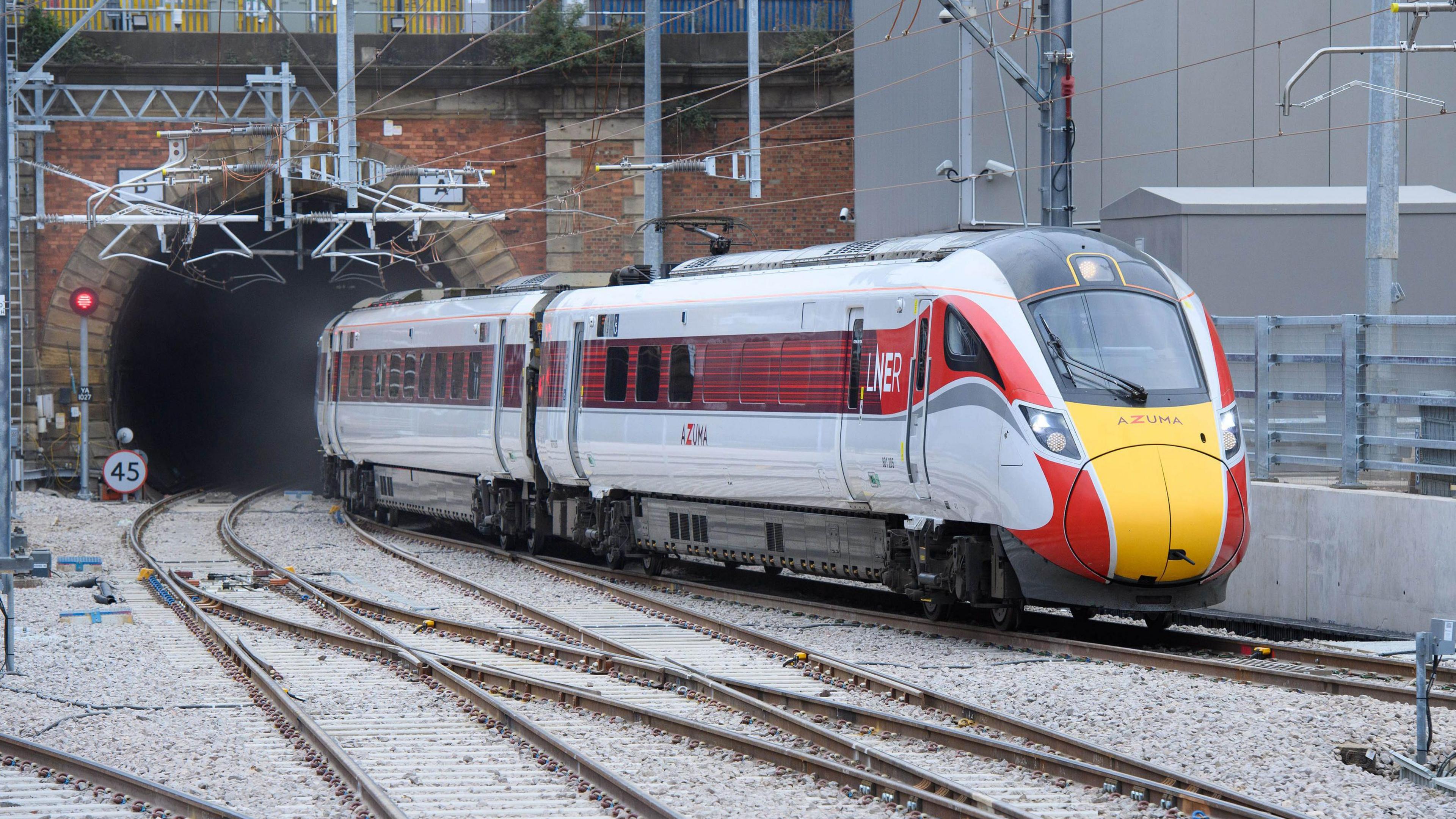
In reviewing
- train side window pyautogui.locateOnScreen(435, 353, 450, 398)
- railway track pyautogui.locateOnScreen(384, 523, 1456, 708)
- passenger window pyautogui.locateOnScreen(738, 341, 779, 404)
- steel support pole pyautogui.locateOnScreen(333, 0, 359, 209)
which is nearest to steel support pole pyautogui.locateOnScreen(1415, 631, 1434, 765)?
railway track pyautogui.locateOnScreen(384, 523, 1456, 708)

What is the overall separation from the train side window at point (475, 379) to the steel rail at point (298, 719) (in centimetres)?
461

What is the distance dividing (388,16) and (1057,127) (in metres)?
18.9

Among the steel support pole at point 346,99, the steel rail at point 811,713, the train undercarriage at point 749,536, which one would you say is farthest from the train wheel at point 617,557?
the steel support pole at point 346,99

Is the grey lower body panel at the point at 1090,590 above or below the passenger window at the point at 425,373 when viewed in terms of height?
below

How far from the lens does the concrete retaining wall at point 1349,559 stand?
41.0 ft

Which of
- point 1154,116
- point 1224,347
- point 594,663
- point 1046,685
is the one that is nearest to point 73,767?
point 594,663

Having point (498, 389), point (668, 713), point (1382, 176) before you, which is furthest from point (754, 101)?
point (668, 713)

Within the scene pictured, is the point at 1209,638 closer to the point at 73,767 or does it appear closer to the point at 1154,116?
the point at 73,767

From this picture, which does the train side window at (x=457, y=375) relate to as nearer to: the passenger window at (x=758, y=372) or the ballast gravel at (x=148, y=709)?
the ballast gravel at (x=148, y=709)

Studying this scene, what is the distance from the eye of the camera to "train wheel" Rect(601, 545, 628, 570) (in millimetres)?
18766

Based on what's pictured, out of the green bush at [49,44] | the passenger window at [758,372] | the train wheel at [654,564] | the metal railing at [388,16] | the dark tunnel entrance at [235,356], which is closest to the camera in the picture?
the passenger window at [758,372]

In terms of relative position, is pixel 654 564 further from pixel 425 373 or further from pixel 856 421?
pixel 425 373

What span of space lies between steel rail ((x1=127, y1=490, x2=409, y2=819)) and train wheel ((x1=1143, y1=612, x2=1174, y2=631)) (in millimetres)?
6215

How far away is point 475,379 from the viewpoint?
21.8m
